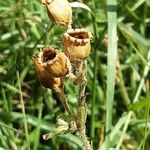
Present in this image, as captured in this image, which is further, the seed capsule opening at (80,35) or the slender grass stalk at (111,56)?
the slender grass stalk at (111,56)

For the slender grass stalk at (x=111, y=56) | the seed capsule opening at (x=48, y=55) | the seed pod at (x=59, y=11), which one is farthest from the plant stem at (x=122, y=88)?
the seed capsule opening at (x=48, y=55)

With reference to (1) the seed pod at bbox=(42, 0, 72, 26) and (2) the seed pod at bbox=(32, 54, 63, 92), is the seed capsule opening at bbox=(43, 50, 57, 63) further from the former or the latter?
(1) the seed pod at bbox=(42, 0, 72, 26)

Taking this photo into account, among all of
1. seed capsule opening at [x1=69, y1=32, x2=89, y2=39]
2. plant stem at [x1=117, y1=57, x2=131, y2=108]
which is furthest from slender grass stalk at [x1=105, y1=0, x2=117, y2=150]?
seed capsule opening at [x1=69, y1=32, x2=89, y2=39]

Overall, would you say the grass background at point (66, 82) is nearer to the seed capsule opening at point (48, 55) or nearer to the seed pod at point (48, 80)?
the seed pod at point (48, 80)

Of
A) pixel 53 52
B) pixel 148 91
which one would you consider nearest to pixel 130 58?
pixel 148 91

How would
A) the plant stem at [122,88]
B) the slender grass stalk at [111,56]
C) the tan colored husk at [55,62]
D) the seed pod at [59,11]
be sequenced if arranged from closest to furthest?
the tan colored husk at [55,62]
the seed pod at [59,11]
the slender grass stalk at [111,56]
the plant stem at [122,88]

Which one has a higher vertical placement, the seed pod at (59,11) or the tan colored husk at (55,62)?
the seed pod at (59,11)

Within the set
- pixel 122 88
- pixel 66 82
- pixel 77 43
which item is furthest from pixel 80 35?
pixel 122 88
